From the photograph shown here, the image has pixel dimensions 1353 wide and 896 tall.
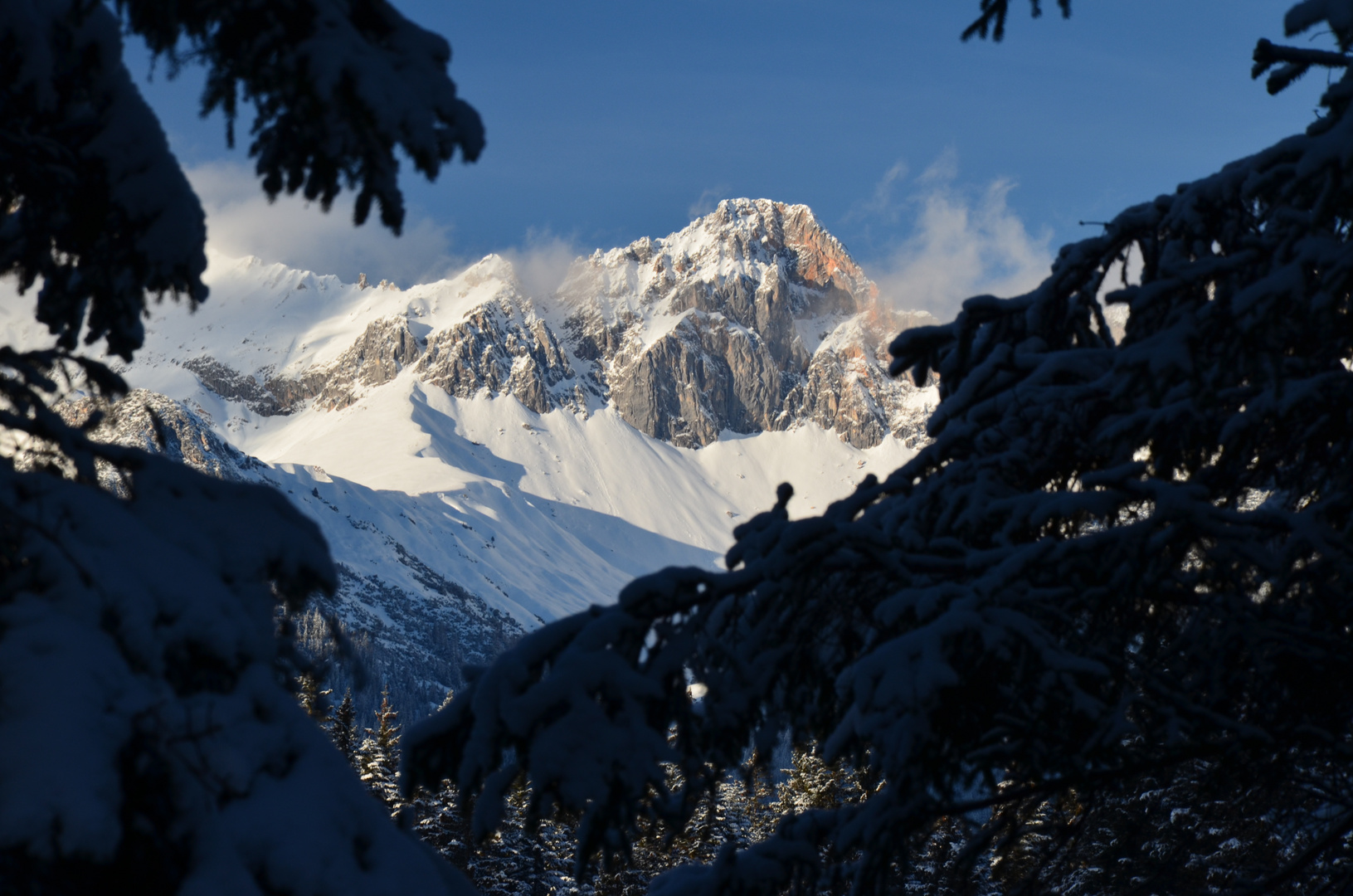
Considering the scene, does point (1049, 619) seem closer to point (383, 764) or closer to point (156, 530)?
point (156, 530)

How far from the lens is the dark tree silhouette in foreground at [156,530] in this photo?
73.2 inches

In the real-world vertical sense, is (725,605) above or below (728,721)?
above

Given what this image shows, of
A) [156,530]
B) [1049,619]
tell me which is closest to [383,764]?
[1049,619]

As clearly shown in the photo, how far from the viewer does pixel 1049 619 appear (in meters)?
3.49

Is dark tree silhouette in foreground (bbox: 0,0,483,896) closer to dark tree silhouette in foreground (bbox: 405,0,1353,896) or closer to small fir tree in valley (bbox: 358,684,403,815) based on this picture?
dark tree silhouette in foreground (bbox: 405,0,1353,896)

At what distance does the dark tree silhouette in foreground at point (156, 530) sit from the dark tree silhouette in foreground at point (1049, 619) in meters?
0.87

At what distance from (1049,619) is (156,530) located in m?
2.85

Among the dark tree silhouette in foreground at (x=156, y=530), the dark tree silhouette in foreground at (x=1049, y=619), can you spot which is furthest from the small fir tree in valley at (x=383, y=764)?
the dark tree silhouette in foreground at (x=156, y=530)

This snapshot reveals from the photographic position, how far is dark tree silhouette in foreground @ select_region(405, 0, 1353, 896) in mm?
3100

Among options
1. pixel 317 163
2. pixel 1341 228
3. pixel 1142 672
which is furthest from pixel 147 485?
pixel 1341 228

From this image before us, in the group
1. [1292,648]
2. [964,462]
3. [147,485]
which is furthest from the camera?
[964,462]

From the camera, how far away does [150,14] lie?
3.00 metres

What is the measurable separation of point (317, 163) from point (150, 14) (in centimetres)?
63

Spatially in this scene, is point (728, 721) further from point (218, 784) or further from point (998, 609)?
point (218, 784)
